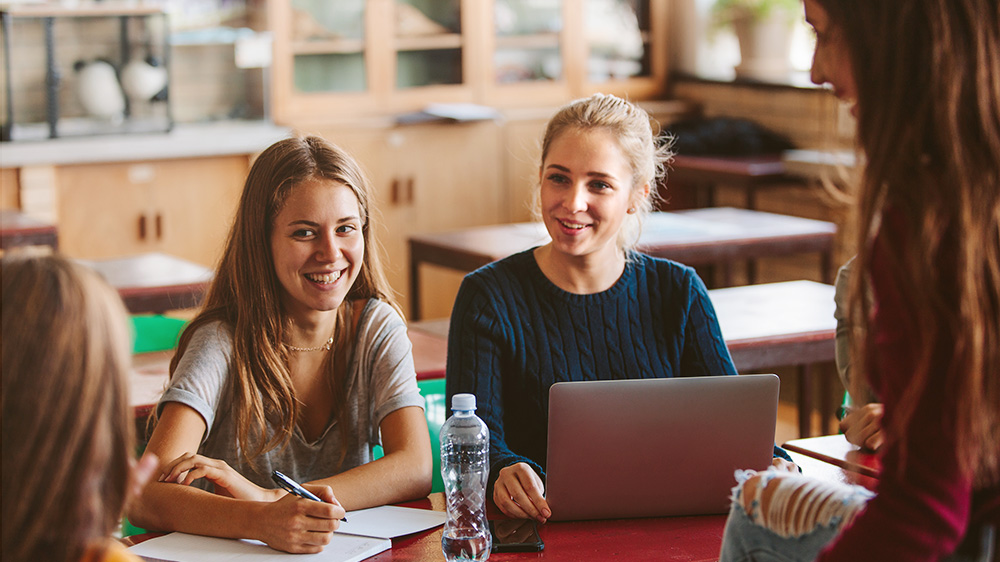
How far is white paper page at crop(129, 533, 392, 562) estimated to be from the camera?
51.2 inches

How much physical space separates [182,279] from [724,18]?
3.68m

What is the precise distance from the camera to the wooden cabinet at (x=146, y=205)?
15.4 feet

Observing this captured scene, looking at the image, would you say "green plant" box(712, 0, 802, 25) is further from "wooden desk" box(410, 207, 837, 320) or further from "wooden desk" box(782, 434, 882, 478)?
"wooden desk" box(782, 434, 882, 478)

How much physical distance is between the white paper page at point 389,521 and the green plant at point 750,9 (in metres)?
4.26

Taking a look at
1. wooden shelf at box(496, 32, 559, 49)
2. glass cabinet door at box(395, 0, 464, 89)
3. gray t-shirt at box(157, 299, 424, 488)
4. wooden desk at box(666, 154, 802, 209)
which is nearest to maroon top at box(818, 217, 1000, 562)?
gray t-shirt at box(157, 299, 424, 488)

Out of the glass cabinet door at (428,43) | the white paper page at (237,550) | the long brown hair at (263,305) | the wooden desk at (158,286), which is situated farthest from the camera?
the glass cabinet door at (428,43)

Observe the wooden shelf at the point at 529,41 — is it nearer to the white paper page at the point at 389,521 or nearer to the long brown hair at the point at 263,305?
the long brown hair at the point at 263,305

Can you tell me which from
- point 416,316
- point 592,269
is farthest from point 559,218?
point 416,316

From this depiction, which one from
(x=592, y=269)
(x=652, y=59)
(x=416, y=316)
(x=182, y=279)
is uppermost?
(x=652, y=59)

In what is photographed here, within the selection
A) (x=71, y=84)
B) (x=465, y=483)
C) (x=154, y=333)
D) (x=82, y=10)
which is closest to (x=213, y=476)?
(x=465, y=483)

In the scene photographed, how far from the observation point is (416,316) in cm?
418

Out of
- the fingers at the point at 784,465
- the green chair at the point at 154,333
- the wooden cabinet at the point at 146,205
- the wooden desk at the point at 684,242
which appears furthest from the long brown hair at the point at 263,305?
the wooden cabinet at the point at 146,205

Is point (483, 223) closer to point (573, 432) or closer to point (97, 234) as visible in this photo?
point (97, 234)

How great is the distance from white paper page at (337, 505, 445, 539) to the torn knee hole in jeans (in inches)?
19.5
